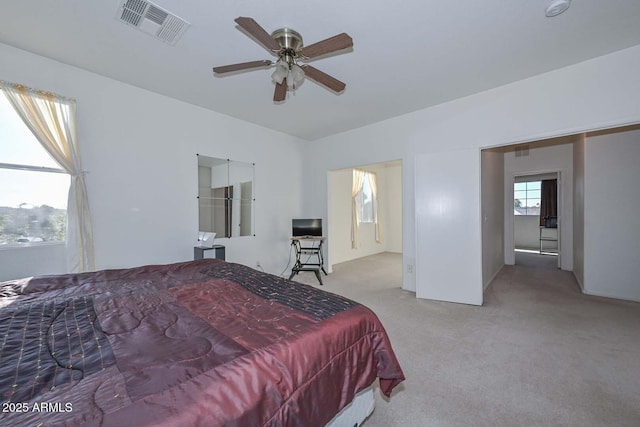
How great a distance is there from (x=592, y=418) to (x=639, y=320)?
Result: 7.15ft

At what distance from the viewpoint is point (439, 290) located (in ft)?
11.6

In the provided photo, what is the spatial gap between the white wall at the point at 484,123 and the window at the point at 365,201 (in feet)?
7.10

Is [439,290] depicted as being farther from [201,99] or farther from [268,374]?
[201,99]

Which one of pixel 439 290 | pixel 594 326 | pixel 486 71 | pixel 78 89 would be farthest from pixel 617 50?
pixel 78 89

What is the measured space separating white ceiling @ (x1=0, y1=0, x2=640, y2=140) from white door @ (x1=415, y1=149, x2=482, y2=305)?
0.93 meters

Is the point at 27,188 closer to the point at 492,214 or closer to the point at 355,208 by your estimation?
the point at 355,208

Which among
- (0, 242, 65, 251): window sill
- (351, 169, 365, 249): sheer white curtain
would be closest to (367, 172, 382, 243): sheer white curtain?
(351, 169, 365, 249): sheer white curtain

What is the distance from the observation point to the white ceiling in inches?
75.0

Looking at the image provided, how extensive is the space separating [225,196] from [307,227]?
1.51 meters

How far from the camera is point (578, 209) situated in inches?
171

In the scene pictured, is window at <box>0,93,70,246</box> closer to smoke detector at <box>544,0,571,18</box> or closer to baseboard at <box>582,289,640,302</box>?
smoke detector at <box>544,0,571,18</box>

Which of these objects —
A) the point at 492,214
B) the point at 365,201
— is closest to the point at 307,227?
the point at 365,201

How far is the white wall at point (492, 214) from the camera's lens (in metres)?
4.04

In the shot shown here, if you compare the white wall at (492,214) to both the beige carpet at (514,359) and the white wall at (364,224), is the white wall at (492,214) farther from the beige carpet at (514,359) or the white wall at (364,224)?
the white wall at (364,224)
